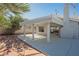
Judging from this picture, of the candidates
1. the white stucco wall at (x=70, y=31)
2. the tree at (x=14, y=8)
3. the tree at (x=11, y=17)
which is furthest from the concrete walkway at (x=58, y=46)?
the tree at (x=14, y=8)

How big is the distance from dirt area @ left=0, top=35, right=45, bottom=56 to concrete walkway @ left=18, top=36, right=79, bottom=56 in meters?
0.11

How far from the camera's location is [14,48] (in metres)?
4.05

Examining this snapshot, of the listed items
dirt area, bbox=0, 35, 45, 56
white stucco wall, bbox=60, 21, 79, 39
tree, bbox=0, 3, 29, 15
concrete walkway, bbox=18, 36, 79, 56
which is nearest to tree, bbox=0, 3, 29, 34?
tree, bbox=0, 3, 29, 15

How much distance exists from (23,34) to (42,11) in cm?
56

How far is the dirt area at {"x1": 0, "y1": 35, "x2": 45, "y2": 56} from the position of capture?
3984 mm

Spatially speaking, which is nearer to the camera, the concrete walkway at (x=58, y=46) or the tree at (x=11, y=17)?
the concrete walkway at (x=58, y=46)

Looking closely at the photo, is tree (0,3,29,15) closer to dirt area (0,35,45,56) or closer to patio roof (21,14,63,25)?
patio roof (21,14,63,25)

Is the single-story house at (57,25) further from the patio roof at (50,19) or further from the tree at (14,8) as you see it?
the tree at (14,8)

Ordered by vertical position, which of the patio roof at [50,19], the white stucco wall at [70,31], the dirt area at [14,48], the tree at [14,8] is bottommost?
the dirt area at [14,48]

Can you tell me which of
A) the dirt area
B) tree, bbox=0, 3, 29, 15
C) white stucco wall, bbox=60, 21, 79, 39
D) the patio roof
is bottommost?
the dirt area

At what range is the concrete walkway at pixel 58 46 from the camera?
3.91 meters

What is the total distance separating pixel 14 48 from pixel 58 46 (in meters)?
0.82

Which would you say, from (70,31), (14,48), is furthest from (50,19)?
(14,48)

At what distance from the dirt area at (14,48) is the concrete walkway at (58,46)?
106mm
